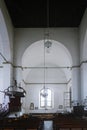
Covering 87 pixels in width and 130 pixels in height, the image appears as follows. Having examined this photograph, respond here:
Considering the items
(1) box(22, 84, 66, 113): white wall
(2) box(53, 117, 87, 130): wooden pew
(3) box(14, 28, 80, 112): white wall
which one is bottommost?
(2) box(53, 117, 87, 130): wooden pew

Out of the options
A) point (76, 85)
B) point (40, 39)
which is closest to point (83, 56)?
point (76, 85)

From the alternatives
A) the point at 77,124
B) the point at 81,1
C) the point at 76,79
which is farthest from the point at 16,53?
the point at 77,124

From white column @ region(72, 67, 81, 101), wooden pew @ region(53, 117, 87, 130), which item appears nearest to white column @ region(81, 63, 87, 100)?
white column @ region(72, 67, 81, 101)

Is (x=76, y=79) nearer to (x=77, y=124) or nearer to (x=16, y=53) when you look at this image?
(x=16, y=53)

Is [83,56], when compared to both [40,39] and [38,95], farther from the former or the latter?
[38,95]

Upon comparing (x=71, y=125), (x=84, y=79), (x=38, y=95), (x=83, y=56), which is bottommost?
(x=71, y=125)

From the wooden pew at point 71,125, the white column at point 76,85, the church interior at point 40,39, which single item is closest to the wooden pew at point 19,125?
the wooden pew at point 71,125

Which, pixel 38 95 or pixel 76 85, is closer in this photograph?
pixel 76 85

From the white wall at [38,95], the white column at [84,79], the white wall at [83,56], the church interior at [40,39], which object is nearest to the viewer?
the church interior at [40,39]

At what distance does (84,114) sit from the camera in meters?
17.0

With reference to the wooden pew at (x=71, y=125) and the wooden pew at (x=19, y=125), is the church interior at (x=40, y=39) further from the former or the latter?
the wooden pew at (x=19, y=125)

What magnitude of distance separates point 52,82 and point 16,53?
12.8 m

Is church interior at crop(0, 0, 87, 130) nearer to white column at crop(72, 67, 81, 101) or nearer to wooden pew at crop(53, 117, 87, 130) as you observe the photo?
white column at crop(72, 67, 81, 101)

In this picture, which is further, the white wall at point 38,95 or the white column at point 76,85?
the white wall at point 38,95
